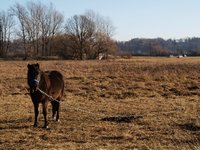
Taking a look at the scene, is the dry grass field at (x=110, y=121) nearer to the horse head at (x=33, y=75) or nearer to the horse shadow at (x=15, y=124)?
the horse shadow at (x=15, y=124)

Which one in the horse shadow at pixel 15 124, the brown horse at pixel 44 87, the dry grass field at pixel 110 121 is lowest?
the horse shadow at pixel 15 124

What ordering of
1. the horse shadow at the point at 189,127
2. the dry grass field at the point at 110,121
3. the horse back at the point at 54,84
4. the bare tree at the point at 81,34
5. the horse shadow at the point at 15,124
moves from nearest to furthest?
the dry grass field at the point at 110,121 → the horse shadow at the point at 189,127 → the horse shadow at the point at 15,124 → the horse back at the point at 54,84 → the bare tree at the point at 81,34

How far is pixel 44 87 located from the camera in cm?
1202

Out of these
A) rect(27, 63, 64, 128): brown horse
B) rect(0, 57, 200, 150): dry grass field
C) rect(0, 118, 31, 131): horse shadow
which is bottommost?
rect(0, 118, 31, 131): horse shadow

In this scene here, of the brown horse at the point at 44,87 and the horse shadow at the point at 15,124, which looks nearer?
the brown horse at the point at 44,87

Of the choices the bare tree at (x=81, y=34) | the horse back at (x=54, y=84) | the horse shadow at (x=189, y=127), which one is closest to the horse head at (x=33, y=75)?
the horse back at (x=54, y=84)

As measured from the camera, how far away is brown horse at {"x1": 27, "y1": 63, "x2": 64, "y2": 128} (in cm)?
1125

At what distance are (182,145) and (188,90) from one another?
11910 millimetres

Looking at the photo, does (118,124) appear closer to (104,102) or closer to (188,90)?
(104,102)

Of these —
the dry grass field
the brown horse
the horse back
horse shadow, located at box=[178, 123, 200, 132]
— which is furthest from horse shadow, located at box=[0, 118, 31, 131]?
horse shadow, located at box=[178, 123, 200, 132]

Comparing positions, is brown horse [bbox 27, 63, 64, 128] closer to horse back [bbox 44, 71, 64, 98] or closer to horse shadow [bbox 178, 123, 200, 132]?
horse back [bbox 44, 71, 64, 98]

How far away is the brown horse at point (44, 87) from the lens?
11.2m

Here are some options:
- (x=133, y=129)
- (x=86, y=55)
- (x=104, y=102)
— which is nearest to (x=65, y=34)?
(x=86, y=55)

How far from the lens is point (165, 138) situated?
9.88m
